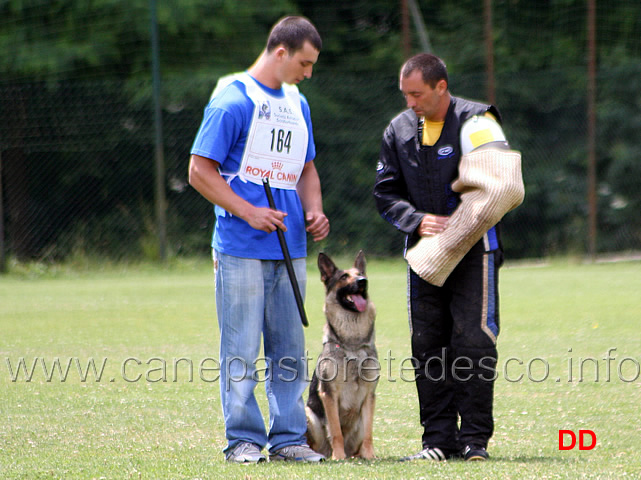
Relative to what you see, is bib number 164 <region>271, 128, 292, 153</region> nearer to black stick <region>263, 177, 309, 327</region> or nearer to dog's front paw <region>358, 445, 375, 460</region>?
black stick <region>263, 177, 309, 327</region>

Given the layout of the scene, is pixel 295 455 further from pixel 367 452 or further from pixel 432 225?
pixel 432 225

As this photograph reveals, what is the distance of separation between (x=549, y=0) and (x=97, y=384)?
16771 mm

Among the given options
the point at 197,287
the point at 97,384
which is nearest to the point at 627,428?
the point at 97,384

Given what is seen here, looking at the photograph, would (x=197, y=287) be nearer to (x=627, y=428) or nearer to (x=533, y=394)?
(x=533, y=394)

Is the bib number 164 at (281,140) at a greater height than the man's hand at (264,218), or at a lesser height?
greater

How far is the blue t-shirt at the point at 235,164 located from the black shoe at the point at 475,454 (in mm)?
1269

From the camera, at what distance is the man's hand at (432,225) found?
4328mm

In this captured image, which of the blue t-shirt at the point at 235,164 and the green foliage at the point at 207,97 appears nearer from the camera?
the blue t-shirt at the point at 235,164

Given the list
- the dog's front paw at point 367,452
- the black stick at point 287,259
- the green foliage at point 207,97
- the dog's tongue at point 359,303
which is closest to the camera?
the black stick at point 287,259

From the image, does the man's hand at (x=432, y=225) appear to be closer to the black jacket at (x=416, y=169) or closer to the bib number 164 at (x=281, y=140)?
the black jacket at (x=416, y=169)

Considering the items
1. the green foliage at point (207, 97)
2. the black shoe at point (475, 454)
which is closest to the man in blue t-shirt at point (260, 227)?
the black shoe at point (475, 454)

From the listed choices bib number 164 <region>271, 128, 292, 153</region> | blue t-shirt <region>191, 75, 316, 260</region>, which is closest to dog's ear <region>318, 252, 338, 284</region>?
blue t-shirt <region>191, 75, 316, 260</region>

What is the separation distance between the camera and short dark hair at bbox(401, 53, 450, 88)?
4.32 m

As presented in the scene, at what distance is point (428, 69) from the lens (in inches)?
171
